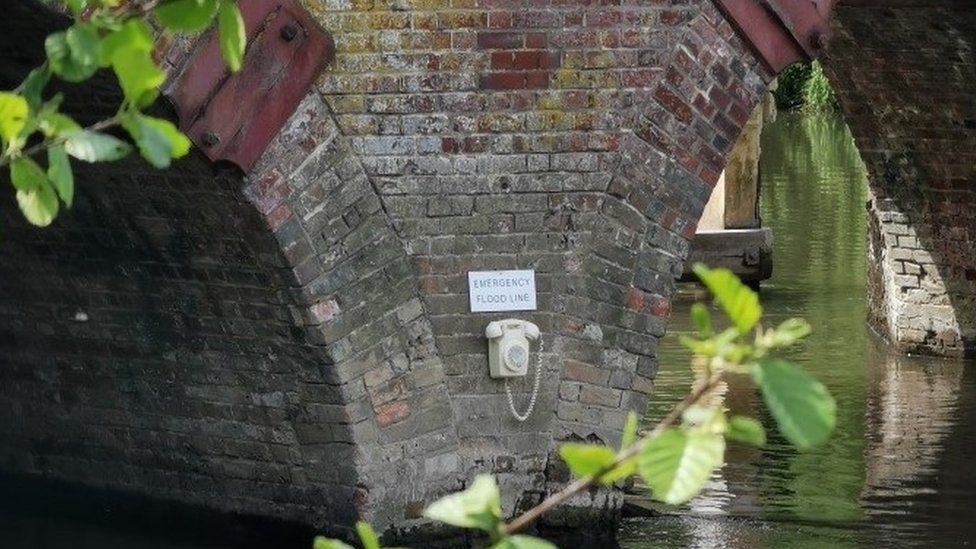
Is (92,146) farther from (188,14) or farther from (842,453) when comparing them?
(842,453)

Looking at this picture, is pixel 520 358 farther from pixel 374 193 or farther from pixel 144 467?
pixel 144 467

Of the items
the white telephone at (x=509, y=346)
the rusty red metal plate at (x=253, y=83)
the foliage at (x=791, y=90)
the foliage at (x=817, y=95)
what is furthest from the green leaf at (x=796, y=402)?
the foliage at (x=791, y=90)

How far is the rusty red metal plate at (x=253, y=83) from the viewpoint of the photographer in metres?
6.50

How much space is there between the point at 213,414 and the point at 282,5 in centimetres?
183

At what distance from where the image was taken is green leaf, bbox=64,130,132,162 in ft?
7.73

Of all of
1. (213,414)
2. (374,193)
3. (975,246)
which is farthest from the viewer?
(975,246)

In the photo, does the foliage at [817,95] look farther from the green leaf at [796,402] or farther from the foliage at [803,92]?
the green leaf at [796,402]

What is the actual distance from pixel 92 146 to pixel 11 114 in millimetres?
118

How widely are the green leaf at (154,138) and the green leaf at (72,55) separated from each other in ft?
0.26

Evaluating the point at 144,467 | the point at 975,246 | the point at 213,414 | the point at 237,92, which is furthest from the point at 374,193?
the point at 975,246

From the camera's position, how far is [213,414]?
7809 millimetres

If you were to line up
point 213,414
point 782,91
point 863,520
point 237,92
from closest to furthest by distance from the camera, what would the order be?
point 237,92 < point 213,414 < point 863,520 < point 782,91

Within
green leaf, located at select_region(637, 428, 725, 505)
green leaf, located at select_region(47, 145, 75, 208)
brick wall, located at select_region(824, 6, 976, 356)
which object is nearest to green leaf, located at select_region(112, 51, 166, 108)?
green leaf, located at select_region(47, 145, 75, 208)

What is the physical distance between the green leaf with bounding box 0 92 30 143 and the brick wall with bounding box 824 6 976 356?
8055 millimetres
